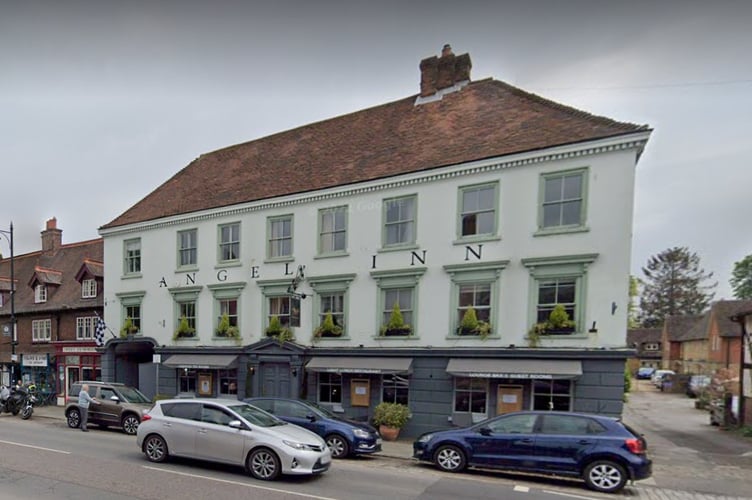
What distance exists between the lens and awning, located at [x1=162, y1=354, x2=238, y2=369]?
1744 cm

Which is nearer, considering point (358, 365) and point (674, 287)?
point (358, 365)

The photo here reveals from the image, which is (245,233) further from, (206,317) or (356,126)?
(356,126)

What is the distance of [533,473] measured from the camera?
9750mm

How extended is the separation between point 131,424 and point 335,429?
7.81 m

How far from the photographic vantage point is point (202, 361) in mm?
17844

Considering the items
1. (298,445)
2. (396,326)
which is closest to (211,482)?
(298,445)

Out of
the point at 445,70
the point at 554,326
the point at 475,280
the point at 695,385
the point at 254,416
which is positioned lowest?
the point at 695,385

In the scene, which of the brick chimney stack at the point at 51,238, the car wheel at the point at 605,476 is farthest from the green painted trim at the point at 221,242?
the brick chimney stack at the point at 51,238

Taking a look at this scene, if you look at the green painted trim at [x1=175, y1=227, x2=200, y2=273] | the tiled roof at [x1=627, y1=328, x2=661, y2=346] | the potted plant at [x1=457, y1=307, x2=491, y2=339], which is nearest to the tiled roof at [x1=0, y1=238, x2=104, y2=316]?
the green painted trim at [x1=175, y1=227, x2=200, y2=273]

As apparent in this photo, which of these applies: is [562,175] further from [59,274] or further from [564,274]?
[59,274]

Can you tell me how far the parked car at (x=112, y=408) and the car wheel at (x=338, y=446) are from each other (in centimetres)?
729

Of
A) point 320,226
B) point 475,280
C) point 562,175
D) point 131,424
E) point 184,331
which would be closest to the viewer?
point 562,175

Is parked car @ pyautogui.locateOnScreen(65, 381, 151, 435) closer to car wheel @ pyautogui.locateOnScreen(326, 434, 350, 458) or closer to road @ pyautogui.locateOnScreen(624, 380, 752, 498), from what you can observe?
car wheel @ pyautogui.locateOnScreen(326, 434, 350, 458)

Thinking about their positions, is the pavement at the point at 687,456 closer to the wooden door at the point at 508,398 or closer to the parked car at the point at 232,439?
the wooden door at the point at 508,398
